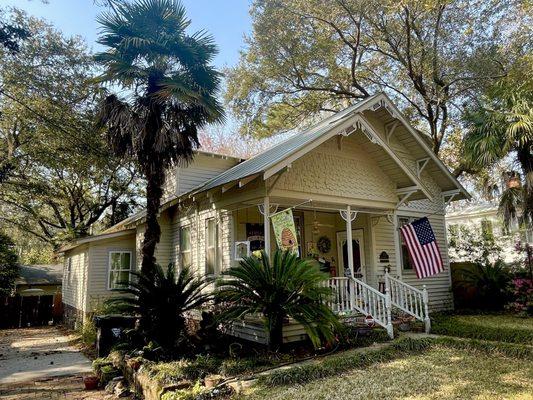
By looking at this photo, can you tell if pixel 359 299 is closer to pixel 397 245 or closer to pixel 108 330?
pixel 397 245

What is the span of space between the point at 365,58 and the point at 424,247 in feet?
43.8

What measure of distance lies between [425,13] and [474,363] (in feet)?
51.2

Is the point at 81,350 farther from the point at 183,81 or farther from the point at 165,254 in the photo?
the point at 183,81

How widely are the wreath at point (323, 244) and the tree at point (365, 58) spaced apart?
9446mm

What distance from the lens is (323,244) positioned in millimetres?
13258

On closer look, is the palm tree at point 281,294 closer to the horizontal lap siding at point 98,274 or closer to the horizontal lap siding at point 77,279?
the horizontal lap siding at point 98,274

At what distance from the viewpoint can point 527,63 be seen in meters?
13.0

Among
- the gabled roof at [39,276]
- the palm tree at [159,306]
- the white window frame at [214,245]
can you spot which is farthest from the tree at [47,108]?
the gabled roof at [39,276]

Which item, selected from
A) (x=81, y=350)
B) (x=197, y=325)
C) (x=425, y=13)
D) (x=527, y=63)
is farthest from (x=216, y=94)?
(x=425, y=13)

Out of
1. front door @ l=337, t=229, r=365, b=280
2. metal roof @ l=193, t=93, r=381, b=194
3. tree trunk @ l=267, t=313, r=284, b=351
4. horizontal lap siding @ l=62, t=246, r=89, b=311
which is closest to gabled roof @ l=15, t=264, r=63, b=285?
horizontal lap siding @ l=62, t=246, r=89, b=311

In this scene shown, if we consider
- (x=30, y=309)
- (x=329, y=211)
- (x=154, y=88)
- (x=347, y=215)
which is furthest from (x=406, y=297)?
(x=30, y=309)

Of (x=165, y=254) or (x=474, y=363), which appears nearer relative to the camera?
(x=474, y=363)

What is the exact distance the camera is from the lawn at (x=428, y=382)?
5.52 meters

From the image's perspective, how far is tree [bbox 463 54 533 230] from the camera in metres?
11.8
